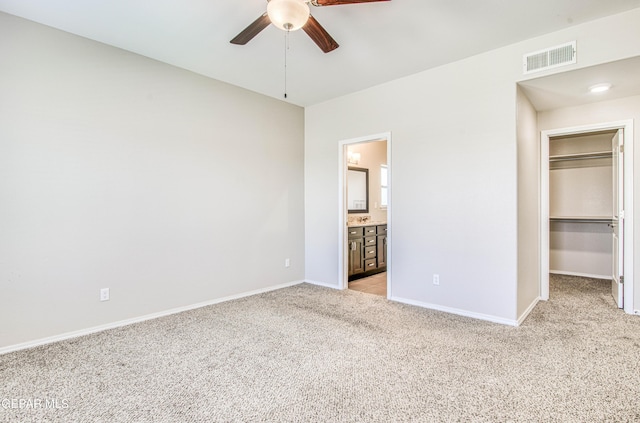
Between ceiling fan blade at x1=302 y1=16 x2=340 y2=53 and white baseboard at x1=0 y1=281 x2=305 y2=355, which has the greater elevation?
ceiling fan blade at x1=302 y1=16 x2=340 y2=53

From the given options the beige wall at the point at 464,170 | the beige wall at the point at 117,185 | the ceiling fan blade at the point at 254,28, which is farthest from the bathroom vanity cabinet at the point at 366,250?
the ceiling fan blade at the point at 254,28

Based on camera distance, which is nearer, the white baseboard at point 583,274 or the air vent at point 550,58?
the air vent at point 550,58

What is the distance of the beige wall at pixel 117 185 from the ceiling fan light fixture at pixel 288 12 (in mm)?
2124

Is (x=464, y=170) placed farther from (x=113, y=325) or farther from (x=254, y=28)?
(x=113, y=325)

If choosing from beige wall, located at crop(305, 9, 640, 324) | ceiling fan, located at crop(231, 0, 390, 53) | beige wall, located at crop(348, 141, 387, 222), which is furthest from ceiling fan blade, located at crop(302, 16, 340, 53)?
beige wall, located at crop(348, 141, 387, 222)

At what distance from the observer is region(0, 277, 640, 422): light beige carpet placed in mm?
1827

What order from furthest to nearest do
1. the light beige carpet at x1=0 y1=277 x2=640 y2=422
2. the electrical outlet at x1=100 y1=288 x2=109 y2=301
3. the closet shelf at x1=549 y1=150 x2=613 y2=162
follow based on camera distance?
the closet shelf at x1=549 y1=150 x2=613 y2=162 < the electrical outlet at x1=100 y1=288 x2=109 y2=301 < the light beige carpet at x1=0 y1=277 x2=640 y2=422

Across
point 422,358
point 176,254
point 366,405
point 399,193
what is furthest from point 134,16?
point 422,358

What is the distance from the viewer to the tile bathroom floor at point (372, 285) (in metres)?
4.53

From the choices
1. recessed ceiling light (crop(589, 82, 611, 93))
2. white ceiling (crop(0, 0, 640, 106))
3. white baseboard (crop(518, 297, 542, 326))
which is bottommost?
white baseboard (crop(518, 297, 542, 326))

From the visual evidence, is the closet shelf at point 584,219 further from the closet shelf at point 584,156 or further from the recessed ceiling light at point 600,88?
the recessed ceiling light at point 600,88

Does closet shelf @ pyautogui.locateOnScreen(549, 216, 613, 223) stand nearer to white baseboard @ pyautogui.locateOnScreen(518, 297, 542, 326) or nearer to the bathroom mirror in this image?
white baseboard @ pyautogui.locateOnScreen(518, 297, 542, 326)

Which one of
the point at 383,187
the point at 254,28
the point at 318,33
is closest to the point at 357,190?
the point at 383,187

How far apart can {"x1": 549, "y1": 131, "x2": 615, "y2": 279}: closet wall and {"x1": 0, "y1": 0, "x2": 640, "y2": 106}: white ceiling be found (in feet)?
10.6
